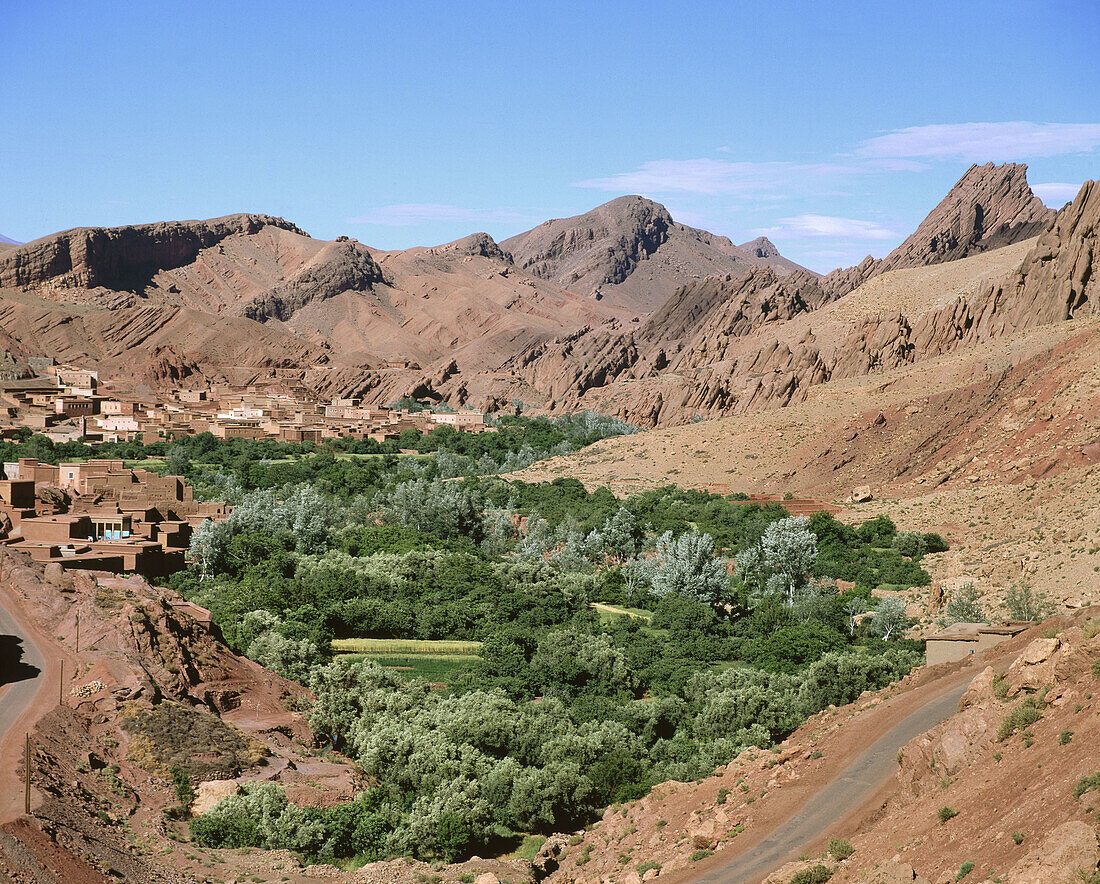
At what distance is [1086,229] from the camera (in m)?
70.5

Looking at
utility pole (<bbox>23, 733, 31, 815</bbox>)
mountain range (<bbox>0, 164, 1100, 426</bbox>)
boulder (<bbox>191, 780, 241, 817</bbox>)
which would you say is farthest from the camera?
mountain range (<bbox>0, 164, 1100, 426</bbox>)

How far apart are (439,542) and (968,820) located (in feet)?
125

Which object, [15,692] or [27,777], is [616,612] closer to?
[15,692]

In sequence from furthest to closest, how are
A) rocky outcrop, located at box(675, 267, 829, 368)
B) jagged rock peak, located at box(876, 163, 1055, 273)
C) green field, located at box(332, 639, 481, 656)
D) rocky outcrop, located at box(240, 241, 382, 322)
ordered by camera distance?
rocky outcrop, located at box(240, 241, 382, 322) < jagged rock peak, located at box(876, 163, 1055, 273) < rocky outcrop, located at box(675, 267, 829, 368) < green field, located at box(332, 639, 481, 656)

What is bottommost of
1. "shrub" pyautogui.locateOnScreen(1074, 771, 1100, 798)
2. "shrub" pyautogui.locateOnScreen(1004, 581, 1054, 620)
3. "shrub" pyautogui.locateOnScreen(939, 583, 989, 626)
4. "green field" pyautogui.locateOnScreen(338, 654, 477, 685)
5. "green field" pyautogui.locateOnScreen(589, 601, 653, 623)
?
"green field" pyautogui.locateOnScreen(589, 601, 653, 623)

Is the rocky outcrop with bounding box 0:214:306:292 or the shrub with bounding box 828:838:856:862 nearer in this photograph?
the shrub with bounding box 828:838:856:862

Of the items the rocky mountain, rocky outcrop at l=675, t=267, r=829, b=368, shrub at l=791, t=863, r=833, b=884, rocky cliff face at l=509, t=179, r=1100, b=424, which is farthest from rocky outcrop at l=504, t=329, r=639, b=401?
shrub at l=791, t=863, r=833, b=884

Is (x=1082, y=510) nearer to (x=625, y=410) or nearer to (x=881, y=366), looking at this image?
(x=881, y=366)

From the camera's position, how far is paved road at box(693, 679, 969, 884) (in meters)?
16.6

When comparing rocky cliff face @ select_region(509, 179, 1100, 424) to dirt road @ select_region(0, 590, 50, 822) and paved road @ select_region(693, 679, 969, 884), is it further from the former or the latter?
dirt road @ select_region(0, 590, 50, 822)

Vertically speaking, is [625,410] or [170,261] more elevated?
[170,261]

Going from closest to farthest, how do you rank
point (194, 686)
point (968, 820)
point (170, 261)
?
point (968, 820) → point (194, 686) → point (170, 261)

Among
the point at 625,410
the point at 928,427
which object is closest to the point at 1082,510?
the point at 928,427

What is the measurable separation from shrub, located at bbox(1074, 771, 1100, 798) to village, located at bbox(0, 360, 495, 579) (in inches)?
1152
